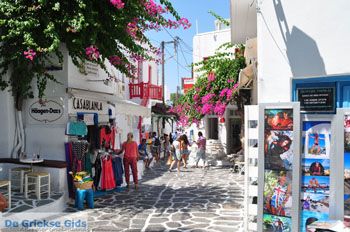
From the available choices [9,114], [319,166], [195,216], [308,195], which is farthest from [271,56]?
[9,114]

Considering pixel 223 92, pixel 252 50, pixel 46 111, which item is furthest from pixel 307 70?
pixel 223 92

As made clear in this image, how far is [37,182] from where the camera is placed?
8.62 metres

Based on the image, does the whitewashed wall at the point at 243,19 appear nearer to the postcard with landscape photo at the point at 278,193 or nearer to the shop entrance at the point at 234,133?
the postcard with landscape photo at the point at 278,193

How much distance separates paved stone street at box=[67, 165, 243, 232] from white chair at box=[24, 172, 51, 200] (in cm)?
86

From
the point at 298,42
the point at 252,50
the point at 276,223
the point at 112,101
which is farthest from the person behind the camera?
the point at 112,101

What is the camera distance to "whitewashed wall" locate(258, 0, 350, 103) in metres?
5.50

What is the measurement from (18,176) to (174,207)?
4.53 metres

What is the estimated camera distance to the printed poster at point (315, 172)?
5219mm

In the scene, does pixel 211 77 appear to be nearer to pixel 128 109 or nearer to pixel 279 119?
pixel 128 109

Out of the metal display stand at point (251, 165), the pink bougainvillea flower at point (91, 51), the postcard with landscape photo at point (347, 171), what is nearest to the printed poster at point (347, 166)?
the postcard with landscape photo at point (347, 171)

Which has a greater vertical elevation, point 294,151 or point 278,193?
point 294,151

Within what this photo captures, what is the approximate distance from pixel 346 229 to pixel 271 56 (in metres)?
3.03

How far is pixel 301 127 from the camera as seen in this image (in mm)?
5363

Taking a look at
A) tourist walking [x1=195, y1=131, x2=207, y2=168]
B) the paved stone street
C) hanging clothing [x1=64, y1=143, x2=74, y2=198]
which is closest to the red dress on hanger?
the paved stone street
